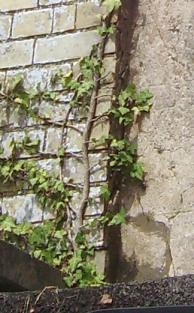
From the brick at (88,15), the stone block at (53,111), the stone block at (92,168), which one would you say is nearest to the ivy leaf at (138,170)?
the stone block at (92,168)

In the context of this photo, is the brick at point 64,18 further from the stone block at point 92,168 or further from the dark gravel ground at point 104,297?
the dark gravel ground at point 104,297

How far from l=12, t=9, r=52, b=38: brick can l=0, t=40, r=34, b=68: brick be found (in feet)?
0.13

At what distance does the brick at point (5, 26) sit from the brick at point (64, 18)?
212 mm

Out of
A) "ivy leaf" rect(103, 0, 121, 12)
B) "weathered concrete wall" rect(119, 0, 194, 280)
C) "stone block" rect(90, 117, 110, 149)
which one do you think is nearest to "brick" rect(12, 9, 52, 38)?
"ivy leaf" rect(103, 0, 121, 12)

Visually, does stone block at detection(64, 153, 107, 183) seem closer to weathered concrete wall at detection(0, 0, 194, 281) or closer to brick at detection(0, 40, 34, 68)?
weathered concrete wall at detection(0, 0, 194, 281)

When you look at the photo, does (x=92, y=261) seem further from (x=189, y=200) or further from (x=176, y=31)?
(x=176, y=31)

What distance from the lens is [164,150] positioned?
3.34m

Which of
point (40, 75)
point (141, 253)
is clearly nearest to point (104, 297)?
point (141, 253)

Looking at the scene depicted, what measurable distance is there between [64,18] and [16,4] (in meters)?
0.24

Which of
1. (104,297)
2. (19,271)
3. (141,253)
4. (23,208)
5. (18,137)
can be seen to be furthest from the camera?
(18,137)

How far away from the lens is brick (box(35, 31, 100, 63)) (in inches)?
137

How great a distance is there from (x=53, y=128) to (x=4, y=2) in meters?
0.63

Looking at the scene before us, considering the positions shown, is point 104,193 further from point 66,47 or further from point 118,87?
point 66,47

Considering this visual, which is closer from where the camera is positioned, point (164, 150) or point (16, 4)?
point (164, 150)
